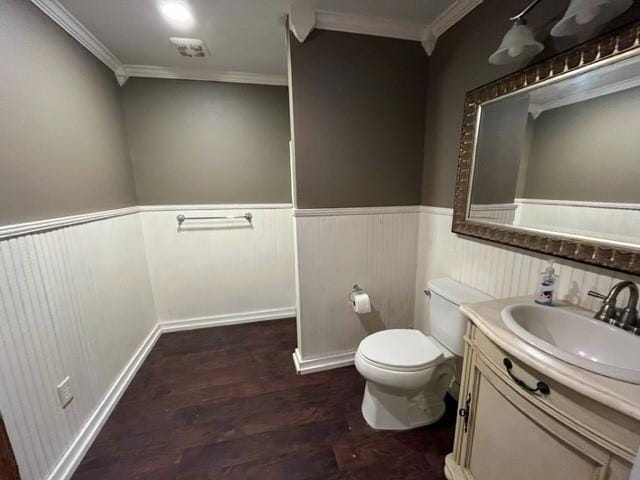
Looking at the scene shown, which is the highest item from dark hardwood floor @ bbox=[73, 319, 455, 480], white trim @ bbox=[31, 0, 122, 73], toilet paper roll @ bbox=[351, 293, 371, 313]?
white trim @ bbox=[31, 0, 122, 73]

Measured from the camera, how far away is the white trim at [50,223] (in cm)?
102

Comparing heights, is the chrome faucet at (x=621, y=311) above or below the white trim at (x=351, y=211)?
below

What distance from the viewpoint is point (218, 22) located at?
152cm

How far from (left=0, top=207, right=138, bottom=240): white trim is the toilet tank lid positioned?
197cm

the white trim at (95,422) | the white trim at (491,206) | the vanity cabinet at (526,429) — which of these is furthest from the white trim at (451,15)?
the white trim at (95,422)

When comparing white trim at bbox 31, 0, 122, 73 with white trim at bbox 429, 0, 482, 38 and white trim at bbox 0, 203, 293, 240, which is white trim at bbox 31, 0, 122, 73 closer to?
white trim at bbox 0, 203, 293, 240

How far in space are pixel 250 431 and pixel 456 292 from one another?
137cm

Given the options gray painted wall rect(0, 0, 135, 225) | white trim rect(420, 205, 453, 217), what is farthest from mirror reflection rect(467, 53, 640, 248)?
gray painted wall rect(0, 0, 135, 225)

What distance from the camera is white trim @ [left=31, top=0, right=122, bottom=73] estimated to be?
4.22ft

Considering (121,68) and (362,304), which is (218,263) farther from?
(121,68)

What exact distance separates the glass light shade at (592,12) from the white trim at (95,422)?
8.81ft

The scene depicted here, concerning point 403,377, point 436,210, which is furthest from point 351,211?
point 403,377

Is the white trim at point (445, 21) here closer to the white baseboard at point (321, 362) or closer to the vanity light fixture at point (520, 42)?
the vanity light fixture at point (520, 42)

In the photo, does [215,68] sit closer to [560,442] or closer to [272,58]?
[272,58]
